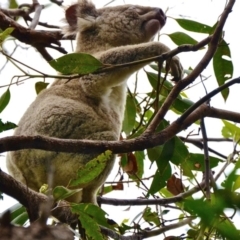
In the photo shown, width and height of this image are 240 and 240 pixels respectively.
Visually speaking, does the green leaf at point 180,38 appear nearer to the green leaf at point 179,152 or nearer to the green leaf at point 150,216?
the green leaf at point 179,152

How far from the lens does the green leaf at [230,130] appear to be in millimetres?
1892

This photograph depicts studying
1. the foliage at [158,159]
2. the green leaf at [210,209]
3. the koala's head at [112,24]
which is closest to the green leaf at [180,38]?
the foliage at [158,159]

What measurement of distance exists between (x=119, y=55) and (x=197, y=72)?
1.23m

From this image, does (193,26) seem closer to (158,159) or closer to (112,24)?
(158,159)

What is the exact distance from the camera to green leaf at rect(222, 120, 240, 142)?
74.5 inches

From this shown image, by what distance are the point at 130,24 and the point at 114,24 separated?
0.11 meters

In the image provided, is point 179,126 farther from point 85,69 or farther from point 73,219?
point 73,219

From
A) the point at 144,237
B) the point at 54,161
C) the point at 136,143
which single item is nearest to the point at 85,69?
the point at 136,143

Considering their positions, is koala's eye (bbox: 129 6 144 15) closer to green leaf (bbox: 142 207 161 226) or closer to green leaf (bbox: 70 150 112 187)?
green leaf (bbox: 142 207 161 226)

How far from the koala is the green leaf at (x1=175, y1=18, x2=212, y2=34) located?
164 millimetres

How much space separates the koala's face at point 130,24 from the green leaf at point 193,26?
0.97m

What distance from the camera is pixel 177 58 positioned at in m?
2.37

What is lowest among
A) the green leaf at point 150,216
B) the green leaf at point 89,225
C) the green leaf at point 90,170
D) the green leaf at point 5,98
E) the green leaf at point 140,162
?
the green leaf at point 89,225

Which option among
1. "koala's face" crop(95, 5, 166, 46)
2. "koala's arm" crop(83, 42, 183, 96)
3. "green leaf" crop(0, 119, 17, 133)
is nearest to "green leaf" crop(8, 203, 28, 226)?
"green leaf" crop(0, 119, 17, 133)
